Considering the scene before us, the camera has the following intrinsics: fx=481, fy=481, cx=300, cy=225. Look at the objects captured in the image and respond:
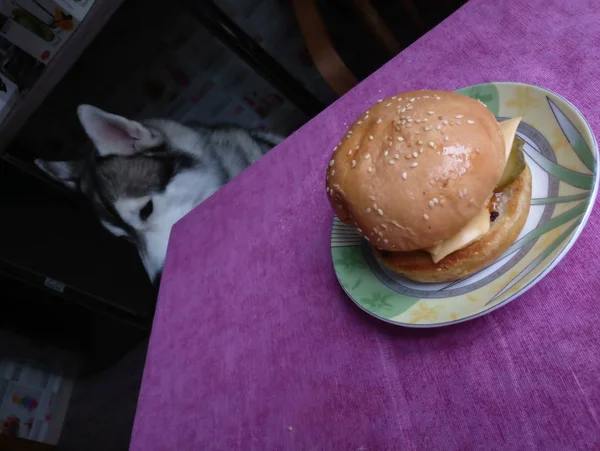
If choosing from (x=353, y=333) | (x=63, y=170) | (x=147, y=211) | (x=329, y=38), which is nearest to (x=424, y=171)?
(x=353, y=333)

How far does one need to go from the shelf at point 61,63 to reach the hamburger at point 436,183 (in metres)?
1.57

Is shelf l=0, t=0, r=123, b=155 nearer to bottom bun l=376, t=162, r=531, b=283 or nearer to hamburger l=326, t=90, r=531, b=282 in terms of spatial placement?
hamburger l=326, t=90, r=531, b=282

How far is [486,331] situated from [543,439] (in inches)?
7.6

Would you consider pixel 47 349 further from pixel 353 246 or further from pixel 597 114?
pixel 597 114

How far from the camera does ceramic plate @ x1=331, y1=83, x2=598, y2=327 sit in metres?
0.80

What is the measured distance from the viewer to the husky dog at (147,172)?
2131mm

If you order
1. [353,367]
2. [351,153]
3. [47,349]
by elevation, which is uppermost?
[351,153]

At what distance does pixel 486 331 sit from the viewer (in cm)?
87

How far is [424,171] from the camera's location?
789mm

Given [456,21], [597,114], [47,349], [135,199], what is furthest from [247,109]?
[47,349]

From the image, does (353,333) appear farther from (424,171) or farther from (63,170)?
(63,170)

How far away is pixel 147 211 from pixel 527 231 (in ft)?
5.59

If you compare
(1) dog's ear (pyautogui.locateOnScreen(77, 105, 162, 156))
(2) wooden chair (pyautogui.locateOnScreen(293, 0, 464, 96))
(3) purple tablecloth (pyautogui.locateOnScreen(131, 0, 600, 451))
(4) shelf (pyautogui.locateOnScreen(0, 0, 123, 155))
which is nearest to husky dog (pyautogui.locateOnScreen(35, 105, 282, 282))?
(1) dog's ear (pyautogui.locateOnScreen(77, 105, 162, 156))

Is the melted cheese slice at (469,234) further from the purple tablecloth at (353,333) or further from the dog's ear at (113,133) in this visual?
the dog's ear at (113,133)
